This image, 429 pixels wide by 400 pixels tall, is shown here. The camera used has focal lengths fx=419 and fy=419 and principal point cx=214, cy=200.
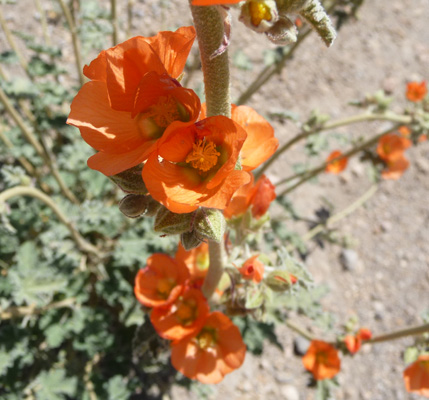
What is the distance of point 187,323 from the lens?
1.64 m

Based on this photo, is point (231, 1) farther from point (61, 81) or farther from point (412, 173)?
point (412, 173)

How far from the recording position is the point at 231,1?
0.65 m

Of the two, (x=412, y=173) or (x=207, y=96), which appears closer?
(x=207, y=96)

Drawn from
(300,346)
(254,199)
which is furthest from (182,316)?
(300,346)

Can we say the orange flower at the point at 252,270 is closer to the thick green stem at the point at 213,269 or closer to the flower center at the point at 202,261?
the thick green stem at the point at 213,269

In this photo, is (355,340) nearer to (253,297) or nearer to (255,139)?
(253,297)

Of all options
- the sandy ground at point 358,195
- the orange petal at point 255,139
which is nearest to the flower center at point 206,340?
the orange petal at point 255,139

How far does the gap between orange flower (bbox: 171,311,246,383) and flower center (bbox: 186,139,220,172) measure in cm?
76

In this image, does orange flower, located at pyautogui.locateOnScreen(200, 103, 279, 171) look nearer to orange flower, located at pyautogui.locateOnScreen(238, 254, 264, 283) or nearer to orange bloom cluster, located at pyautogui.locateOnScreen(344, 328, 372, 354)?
orange flower, located at pyautogui.locateOnScreen(238, 254, 264, 283)

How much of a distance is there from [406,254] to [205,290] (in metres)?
2.97

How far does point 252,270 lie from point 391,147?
6.10ft

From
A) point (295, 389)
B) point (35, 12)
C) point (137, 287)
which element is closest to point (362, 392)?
point (295, 389)

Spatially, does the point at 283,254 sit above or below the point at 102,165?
below

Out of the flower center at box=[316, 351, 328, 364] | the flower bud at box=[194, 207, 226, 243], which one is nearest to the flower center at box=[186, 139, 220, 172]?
the flower bud at box=[194, 207, 226, 243]
